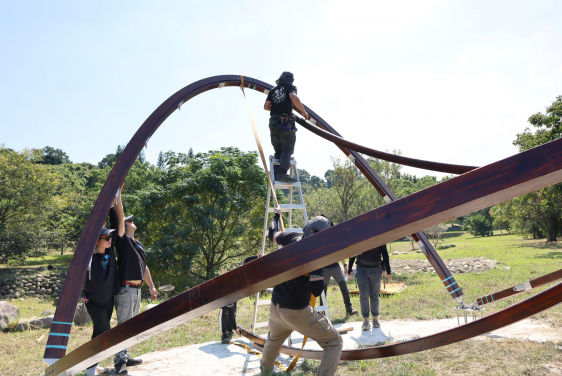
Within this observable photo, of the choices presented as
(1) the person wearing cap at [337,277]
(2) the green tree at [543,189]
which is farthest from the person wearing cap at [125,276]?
(2) the green tree at [543,189]

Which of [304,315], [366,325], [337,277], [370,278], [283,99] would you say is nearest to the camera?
[304,315]

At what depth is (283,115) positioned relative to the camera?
5.49 metres

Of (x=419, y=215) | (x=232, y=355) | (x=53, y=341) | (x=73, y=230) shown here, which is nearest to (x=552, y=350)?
(x=232, y=355)

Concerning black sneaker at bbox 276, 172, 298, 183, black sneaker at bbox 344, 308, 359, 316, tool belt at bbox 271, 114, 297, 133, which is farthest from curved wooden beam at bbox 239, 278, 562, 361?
black sneaker at bbox 344, 308, 359, 316

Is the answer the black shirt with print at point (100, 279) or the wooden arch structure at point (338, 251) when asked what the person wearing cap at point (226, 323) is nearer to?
the black shirt with print at point (100, 279)

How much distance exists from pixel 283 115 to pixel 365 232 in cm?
400

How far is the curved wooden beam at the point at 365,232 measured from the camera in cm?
155

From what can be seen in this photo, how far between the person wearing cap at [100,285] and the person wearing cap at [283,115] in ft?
8.81

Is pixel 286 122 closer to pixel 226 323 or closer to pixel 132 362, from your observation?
pixel 226 323

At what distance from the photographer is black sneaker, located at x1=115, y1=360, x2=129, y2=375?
4.53 meters

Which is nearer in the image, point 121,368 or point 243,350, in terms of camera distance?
point 121,368

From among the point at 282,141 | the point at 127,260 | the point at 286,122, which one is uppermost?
the point at 286,122

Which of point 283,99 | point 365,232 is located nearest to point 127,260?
point 283,99

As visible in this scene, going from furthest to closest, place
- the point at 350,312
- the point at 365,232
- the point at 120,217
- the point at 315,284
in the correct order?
the point at 350,312 → the point at 120,217 → the point at 315,284 → the point at 365,232
